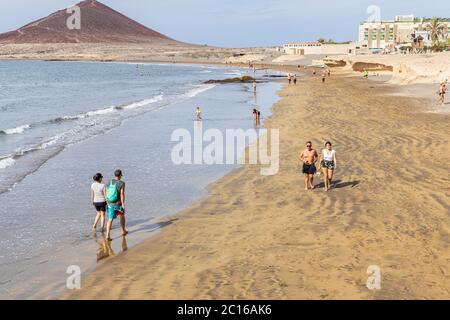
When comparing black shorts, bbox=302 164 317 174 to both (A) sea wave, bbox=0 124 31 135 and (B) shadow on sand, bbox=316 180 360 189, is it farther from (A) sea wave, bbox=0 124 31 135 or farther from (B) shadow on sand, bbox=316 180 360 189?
(A) sea wave, bbox=0 124 31 135

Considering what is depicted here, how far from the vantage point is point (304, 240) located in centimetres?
1048

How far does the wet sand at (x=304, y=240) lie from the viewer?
27.4 ft

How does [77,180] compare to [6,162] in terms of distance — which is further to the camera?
[6,162]

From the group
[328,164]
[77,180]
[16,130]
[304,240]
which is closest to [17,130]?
[16,130]

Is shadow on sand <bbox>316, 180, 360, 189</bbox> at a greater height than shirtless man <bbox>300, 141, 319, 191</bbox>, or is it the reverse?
shirtless man <bbox>300, 141, 319, 191</bbox>

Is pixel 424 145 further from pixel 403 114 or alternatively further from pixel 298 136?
pixel 403 114

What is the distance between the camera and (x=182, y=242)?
35.6ft

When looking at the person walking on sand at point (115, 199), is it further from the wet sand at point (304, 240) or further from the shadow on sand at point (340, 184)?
the shadow on sand at point (340, 184)

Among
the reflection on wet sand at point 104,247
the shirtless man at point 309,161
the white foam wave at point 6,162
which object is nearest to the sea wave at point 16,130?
the white foam wave at point 6,162

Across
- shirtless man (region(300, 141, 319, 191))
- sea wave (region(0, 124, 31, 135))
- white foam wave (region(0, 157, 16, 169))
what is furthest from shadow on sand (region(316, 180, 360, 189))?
sea wave (region(0, 124, 31, 135))

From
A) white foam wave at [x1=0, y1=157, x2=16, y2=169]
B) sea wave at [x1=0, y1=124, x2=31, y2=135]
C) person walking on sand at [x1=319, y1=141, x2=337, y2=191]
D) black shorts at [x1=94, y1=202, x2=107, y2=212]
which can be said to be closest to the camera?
black shorts at [x1=94, y1=202, x2=107, y2=212]

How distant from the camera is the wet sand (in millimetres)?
8344

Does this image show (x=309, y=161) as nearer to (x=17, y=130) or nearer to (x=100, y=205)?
→ (x=100, y=205)

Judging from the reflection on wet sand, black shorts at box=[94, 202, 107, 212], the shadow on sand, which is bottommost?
the reflection on wet sand
